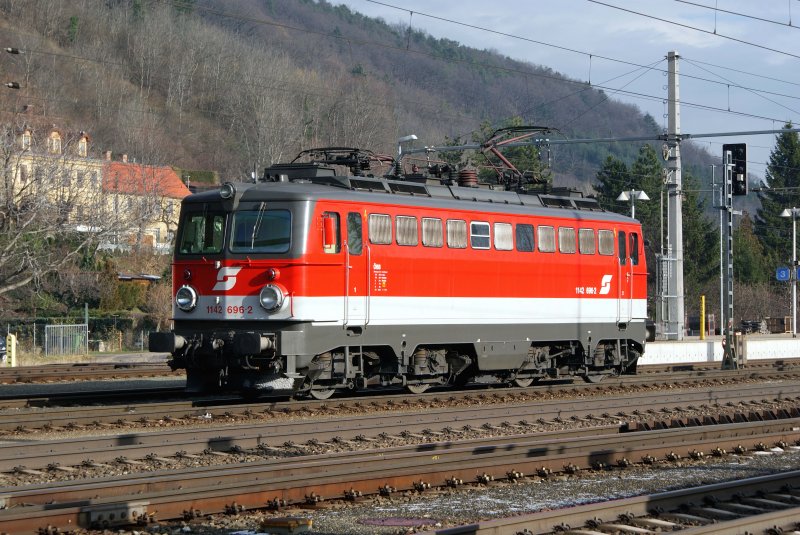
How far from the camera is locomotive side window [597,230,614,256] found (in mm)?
23547

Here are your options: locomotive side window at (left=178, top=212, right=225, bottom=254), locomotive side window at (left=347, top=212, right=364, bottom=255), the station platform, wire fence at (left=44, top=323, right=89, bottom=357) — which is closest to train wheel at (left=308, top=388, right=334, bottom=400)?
locomotive side window at (left=347, top=212, right=364, bottom=255)

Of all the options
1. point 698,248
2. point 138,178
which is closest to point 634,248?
point 138,178

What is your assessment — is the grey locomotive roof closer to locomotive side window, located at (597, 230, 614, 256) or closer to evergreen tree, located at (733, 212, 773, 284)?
locomotive side window, located at (597, 230, 614, 256)

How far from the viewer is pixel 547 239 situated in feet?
72.4

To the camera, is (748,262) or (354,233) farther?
(748,262)

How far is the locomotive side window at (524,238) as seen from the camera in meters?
21.3

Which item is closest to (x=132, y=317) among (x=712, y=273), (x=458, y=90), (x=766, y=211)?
(x=712, y=273)

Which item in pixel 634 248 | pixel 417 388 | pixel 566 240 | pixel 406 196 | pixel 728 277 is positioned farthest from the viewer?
pixel 728 277

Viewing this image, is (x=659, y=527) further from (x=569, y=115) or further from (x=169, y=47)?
(x=569, y=115)

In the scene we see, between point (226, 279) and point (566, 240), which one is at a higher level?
point (566, 240)

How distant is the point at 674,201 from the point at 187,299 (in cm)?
1864

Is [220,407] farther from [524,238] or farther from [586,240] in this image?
[586,240]

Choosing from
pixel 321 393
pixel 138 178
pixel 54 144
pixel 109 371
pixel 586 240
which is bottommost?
pixel 321 393

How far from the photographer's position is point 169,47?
401 feet
